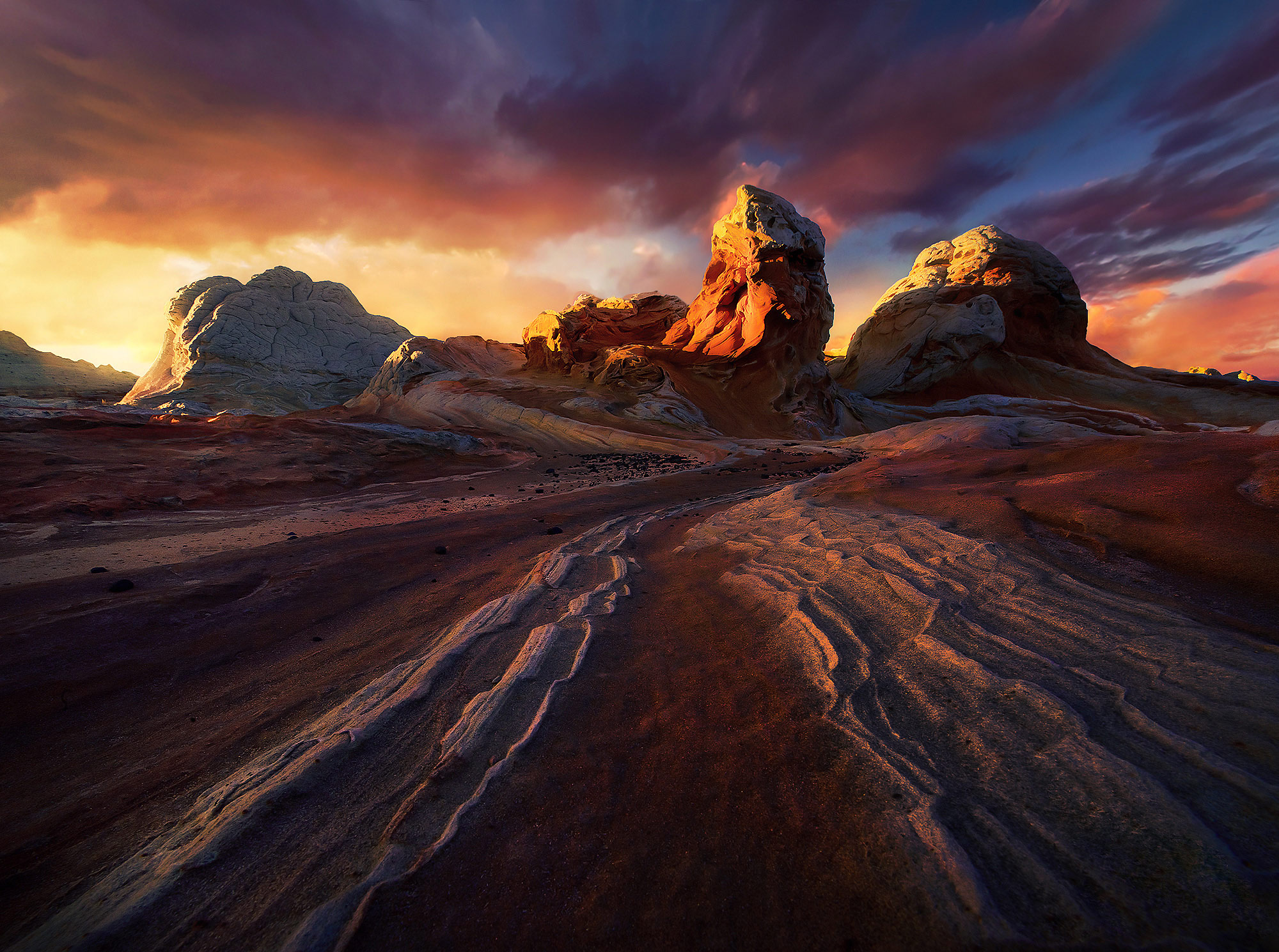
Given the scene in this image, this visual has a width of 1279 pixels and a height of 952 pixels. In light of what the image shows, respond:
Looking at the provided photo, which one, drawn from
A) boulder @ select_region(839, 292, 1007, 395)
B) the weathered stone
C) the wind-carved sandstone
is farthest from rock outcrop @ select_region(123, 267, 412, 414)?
boulder @ select_region(839, 292, 1007, 395)

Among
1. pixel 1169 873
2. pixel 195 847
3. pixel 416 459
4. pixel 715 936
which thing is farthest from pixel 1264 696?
pixel 416 459

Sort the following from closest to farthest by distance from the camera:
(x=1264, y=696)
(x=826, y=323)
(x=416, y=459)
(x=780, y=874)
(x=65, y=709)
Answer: (x=780, y=874), (x=1264, y=696), (x=65, y=709), (x=416, y=459), (x=826, y=323)

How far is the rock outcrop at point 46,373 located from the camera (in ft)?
153

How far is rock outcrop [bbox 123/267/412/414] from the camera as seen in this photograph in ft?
98.0

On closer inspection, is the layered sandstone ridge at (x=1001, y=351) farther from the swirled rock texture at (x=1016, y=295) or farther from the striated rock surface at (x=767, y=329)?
the striated rock surface at (x=767, y=329)

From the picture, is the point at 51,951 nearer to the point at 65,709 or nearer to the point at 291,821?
the point at 291,821

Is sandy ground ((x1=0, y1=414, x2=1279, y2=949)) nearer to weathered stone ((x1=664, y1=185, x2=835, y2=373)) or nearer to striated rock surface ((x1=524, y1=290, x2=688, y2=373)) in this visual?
weathered stone ((x1=664, y1=185, x2=835, y2=373))

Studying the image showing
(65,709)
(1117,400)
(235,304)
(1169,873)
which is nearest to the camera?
(1169,873)

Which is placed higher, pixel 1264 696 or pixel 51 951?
pixel 1264 696

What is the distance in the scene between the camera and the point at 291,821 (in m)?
1.79

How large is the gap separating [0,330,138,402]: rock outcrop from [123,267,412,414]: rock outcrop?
16.4 meters

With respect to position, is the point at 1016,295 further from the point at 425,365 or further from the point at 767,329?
the point at 425,365

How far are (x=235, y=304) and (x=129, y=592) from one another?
4031 cm

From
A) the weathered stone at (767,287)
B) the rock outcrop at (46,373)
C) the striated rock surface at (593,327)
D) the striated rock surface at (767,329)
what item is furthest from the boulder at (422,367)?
the rock outcrop at (46,373)
